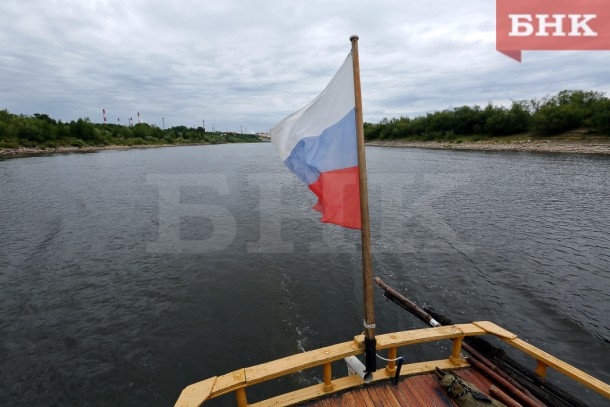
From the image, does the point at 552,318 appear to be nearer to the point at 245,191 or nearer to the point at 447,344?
the point at 447,344

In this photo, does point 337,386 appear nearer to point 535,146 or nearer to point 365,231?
point 365,231

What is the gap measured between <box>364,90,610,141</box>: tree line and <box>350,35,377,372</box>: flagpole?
350 ft

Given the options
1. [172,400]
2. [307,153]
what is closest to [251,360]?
[172,400]

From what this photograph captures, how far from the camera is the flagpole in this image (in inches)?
208

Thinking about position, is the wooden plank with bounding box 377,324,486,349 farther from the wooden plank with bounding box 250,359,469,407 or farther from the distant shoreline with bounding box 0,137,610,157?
the distant shoreline with bounding box 0,137,610,157

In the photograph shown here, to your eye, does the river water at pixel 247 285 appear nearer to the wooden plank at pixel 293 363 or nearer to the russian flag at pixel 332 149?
the wooden plank at pixel 293 363

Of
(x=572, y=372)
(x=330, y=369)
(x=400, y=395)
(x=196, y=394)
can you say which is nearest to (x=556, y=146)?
(x=572, y=372)

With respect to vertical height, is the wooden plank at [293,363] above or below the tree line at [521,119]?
below

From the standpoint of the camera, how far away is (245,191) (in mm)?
37000

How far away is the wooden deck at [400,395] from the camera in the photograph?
18.4 ft

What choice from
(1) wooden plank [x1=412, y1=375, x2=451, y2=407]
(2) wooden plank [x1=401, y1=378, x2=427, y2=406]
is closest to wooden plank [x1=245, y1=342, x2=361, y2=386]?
(2) wooden plank [x1=401, y1=378, x2=427, y2=406]

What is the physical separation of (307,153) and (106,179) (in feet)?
169

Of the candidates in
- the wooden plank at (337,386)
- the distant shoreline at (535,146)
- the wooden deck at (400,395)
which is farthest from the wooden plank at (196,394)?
the distant shoreline at (535,146)

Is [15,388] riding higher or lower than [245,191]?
lower
